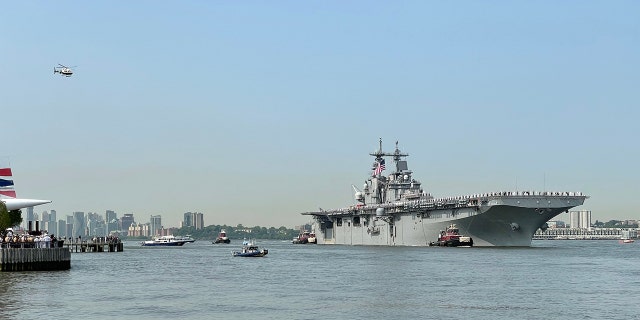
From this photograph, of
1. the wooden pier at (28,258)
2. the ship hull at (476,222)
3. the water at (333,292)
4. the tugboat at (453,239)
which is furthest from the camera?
the tugboat at (453,239)

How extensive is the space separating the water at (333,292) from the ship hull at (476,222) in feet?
71.1

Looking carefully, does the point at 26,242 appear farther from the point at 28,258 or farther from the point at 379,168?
the point at 379,168

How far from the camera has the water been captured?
3397cm

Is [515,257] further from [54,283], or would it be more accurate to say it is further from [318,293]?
[54,283]

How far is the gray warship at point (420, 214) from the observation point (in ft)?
281

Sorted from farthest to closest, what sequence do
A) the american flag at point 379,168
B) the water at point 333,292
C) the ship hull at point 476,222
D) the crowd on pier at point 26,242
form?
the american flag at point 379,168 < the ship hull at point 476,222 < the crowd on pier at point 26,242 < the water at point 333,292

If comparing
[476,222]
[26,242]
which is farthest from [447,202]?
[26,242]

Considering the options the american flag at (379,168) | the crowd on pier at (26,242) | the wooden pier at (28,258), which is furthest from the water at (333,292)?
the american flag at (379,168)

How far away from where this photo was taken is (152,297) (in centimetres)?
4006

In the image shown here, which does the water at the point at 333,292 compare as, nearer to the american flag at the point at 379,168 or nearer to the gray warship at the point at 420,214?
the gray warship at the point at 420,214

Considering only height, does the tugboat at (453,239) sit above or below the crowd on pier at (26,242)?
below

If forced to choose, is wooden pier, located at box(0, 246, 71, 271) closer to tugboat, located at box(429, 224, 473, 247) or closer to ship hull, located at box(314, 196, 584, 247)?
ship hull, located at box(314, 196, 584, 247)

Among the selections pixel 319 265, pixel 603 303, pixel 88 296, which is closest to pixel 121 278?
pixel 88 296

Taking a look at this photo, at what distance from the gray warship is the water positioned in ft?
72.4
